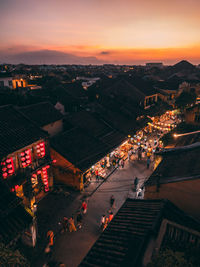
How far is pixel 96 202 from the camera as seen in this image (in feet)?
62.4

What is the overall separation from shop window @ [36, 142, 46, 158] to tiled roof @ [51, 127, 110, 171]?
1746 millimetres

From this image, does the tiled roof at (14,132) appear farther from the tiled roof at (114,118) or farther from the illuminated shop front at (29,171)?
the tiled roof at (114,118)

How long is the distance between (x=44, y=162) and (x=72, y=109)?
23800mm

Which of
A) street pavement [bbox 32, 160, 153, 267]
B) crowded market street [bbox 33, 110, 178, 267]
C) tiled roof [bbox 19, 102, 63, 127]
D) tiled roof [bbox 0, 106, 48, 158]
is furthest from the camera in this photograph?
tiled roof [bbox 19, 102, 63, 127]

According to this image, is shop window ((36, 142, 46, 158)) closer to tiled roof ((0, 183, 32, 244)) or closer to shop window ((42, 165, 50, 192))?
shop window ((42, 165, 50, 192))

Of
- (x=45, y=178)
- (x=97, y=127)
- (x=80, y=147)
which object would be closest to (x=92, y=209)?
(x=45, y=178)

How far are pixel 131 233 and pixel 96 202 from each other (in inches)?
391

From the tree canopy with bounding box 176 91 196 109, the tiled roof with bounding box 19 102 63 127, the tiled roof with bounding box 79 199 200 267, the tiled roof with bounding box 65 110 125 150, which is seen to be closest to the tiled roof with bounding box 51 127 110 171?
the tiled roof with bounding box 65 110 125 150

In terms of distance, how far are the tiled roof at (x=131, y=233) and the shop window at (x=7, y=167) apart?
9097 mm

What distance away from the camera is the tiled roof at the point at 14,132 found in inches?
589

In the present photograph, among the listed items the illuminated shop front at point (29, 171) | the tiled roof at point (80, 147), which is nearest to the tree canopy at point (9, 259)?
the illuminated shop front at point (29, 171)

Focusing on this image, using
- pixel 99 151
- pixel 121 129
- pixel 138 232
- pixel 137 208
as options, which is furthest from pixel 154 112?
pixel 138 232

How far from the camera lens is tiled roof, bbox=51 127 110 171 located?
1983cm

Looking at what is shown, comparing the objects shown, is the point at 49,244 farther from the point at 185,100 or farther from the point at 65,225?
the point at 185,100
